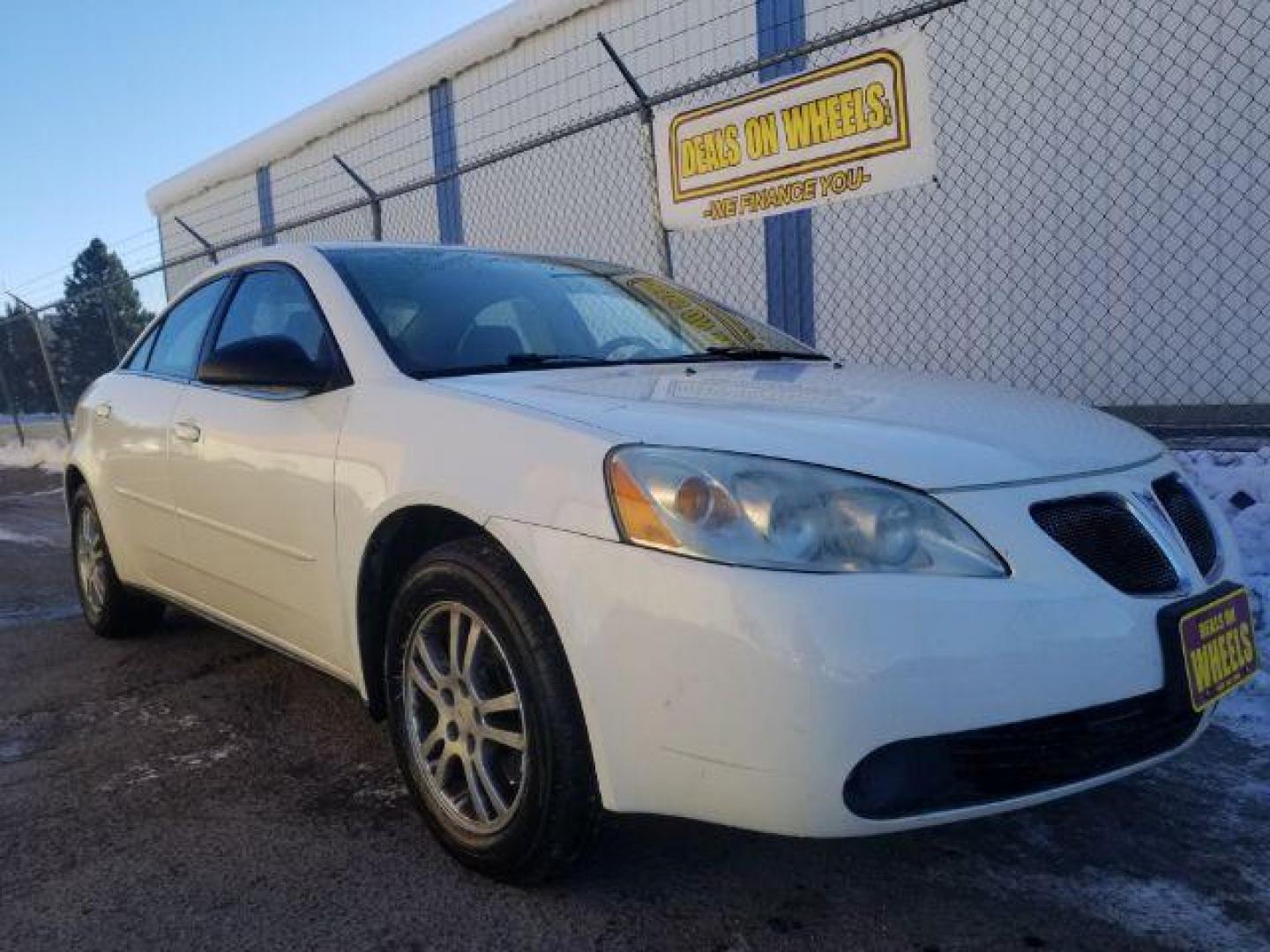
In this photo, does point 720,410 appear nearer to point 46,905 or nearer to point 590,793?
point 590,793

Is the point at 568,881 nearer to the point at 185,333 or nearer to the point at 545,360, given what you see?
the point at 545,360

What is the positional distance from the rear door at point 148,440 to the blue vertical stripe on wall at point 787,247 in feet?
20.4

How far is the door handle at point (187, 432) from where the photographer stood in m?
3.38

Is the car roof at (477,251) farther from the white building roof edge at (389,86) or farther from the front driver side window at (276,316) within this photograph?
the white building roof edge at (389,86)

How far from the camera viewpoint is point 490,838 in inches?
88.8

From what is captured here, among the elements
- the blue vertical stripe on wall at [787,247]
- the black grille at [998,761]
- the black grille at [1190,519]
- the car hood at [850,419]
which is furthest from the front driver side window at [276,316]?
the blue vertical stripe on wall at [787,247]

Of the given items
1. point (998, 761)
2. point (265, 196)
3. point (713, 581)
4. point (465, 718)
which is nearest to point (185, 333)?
point (465, 718)

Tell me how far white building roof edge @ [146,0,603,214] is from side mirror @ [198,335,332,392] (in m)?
8.74

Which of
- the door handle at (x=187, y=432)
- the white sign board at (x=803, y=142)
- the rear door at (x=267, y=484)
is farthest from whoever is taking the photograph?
the white sign board at (x=803, y=142)

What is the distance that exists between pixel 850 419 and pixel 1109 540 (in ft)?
1.79

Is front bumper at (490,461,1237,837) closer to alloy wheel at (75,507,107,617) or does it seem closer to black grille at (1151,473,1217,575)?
black grille at (1151,473,1217,575)

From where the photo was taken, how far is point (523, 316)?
312cm

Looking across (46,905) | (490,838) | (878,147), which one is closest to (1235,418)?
(878,147)

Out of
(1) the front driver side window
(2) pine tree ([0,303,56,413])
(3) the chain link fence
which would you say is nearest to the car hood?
(1) the front driver side window
